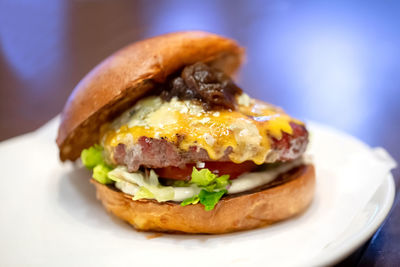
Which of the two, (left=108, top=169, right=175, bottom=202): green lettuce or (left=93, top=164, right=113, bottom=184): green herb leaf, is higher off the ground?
(left=108, top=169, right=175, bottom=202): green lettuce

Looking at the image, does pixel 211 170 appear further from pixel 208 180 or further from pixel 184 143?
pixel 184 143

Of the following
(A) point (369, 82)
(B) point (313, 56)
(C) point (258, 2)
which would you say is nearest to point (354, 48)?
(B) point (313, 56)

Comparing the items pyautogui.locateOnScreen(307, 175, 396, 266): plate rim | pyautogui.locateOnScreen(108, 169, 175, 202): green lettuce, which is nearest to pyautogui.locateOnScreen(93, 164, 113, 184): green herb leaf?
pyautogui.locateOnScreen(108, 169, 175, 202): green lettuce

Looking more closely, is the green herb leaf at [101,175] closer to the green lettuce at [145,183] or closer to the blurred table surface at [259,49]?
the green lettuce at [145,183]

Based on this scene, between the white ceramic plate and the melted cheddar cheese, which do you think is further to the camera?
the melted cheddar cheese

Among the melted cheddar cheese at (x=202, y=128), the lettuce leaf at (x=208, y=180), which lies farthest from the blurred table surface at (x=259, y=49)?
the lettuce leaf at (x=208, y=180)

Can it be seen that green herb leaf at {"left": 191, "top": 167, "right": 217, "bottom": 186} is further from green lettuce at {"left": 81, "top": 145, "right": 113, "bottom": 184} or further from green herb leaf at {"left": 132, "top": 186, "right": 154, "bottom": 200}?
green lettuce at {"left": 81, "top": 145, "right": 113, "bottom": 184}

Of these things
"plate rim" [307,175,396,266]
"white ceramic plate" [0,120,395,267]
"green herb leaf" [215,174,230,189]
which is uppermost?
"plate rim" [307,175,396,266]
